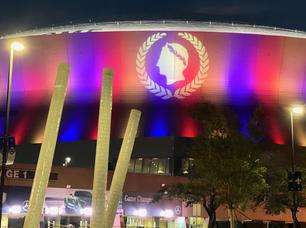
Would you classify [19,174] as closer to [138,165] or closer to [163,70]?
[138,165]

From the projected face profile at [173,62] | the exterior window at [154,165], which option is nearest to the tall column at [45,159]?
the exterior window at [154,165]

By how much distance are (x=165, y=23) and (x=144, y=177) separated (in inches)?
645

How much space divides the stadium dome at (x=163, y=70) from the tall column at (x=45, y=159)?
26707mm

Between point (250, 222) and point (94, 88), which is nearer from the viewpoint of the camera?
point (250, 222)

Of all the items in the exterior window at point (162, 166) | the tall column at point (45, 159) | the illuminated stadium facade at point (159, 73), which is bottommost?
the tall column at point (45, 159)

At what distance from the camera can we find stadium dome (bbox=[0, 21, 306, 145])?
168 ft

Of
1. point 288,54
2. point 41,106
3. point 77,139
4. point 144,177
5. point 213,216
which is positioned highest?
point 288,54

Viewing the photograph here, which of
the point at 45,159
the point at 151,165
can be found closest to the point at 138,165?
the point at 151,165

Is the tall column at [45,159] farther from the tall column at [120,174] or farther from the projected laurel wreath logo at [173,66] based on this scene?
the projected laurel wreath logo at [173,66]

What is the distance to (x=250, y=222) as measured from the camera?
145 feet

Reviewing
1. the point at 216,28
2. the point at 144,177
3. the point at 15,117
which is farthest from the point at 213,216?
the point at 15,117

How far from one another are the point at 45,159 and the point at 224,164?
11104 millimetres

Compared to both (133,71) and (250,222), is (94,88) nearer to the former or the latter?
(133,71)

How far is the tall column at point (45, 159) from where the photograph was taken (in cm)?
2222
